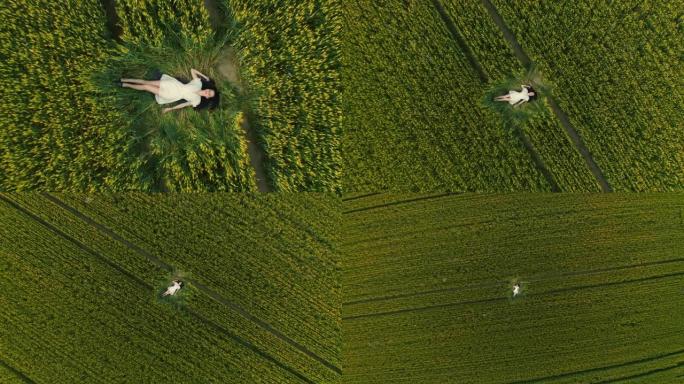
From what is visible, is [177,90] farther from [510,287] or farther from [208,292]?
[510,287]

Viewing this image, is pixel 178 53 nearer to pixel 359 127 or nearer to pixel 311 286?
pixel 359 127

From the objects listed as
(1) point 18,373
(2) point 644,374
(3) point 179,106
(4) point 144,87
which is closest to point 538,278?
(2) point 644,374

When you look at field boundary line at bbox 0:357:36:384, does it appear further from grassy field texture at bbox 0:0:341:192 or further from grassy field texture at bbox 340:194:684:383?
grassy field texture at bbox 340:194:684:383

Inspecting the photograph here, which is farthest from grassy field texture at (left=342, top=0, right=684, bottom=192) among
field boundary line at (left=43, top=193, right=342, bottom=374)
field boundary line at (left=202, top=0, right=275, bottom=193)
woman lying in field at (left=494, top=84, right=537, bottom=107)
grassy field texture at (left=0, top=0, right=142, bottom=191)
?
grassy field texture at (left=0, top=0, right=142, bottom=191)

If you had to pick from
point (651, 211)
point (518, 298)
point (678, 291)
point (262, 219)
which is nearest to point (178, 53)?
point (262, 219)

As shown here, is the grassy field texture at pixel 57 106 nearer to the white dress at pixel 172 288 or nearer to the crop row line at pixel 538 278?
the white dress at pixel 172 288
